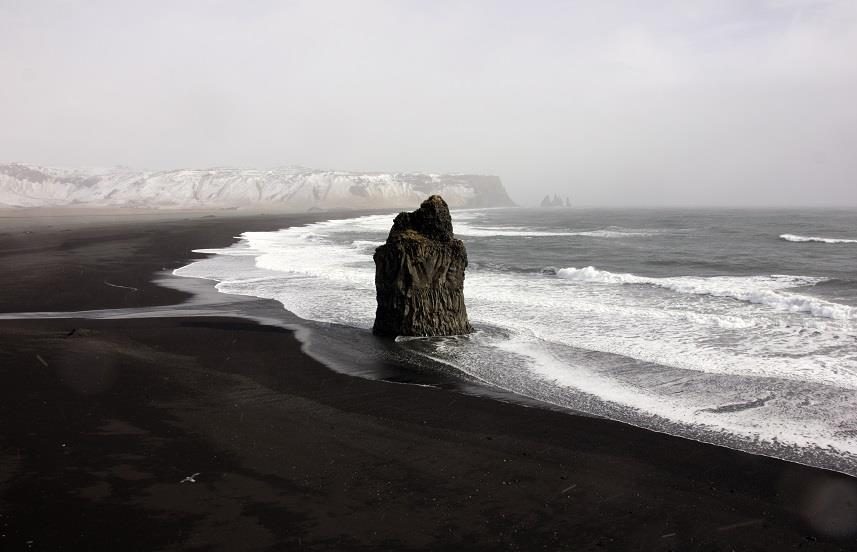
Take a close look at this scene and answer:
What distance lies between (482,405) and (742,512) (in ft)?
11.2

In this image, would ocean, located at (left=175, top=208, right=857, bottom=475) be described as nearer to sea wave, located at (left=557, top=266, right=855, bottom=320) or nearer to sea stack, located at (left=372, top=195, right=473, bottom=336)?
sea wave, located at (left=557, top=266, right=855, bottom=320)

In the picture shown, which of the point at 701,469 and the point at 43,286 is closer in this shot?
the point at 701,469

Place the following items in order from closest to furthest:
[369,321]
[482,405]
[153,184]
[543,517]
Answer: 1. [543,517]
2. [482,405]
3. [369,321]
4. [153,184]

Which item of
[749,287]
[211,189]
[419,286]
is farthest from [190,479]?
[211,189]

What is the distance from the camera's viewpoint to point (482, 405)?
25.4 feet

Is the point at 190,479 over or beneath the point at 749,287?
beneath

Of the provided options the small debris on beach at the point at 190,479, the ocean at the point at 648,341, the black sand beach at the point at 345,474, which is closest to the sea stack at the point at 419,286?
the ocean at the point at 648,341

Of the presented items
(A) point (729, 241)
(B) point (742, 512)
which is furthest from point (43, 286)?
(A) point (729, 241)

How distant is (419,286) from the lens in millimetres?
11688

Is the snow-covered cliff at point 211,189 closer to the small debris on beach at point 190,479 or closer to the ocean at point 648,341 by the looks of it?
the ocean at point 648,341

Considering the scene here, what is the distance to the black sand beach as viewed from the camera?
4520 millimetres

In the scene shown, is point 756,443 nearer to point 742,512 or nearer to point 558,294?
point 742,512

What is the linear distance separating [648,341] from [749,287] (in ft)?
31.0

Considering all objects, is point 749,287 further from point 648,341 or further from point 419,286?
point 419,286
